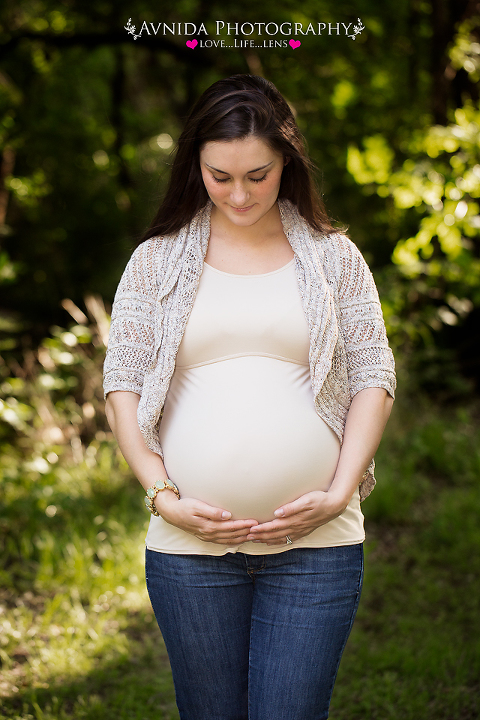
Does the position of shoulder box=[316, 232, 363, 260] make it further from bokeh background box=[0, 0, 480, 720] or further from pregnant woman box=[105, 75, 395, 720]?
bokeh background box=[0, 0, 480, 720]

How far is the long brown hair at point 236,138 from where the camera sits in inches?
56.2

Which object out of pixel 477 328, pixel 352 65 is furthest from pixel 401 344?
pixel 352 65

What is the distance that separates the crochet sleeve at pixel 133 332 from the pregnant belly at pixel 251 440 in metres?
0.14

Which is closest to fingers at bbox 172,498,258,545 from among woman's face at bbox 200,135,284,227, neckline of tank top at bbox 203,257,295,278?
neckline of tank top at bbox 203,257,295,278

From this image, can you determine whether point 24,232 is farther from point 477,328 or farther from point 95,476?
point 477,328

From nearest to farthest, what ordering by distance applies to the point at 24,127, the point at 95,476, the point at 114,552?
1. the point at 114,552
2. the point at 95,476
3. the point at 24,127

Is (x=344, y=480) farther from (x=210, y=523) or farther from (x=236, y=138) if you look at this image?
(x=236, y=138)

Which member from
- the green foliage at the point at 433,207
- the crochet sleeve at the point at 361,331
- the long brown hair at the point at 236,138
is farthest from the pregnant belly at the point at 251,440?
the green foliage at the point at 433,207

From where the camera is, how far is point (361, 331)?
153 cm

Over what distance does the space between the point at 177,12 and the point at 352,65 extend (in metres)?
1.43

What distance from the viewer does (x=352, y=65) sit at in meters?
5.25

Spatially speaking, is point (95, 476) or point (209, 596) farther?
point (95, 476)

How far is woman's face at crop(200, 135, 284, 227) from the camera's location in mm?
1429

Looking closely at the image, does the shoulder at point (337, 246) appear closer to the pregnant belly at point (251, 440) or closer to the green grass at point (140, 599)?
the pregnant belly at point (251, 440)
